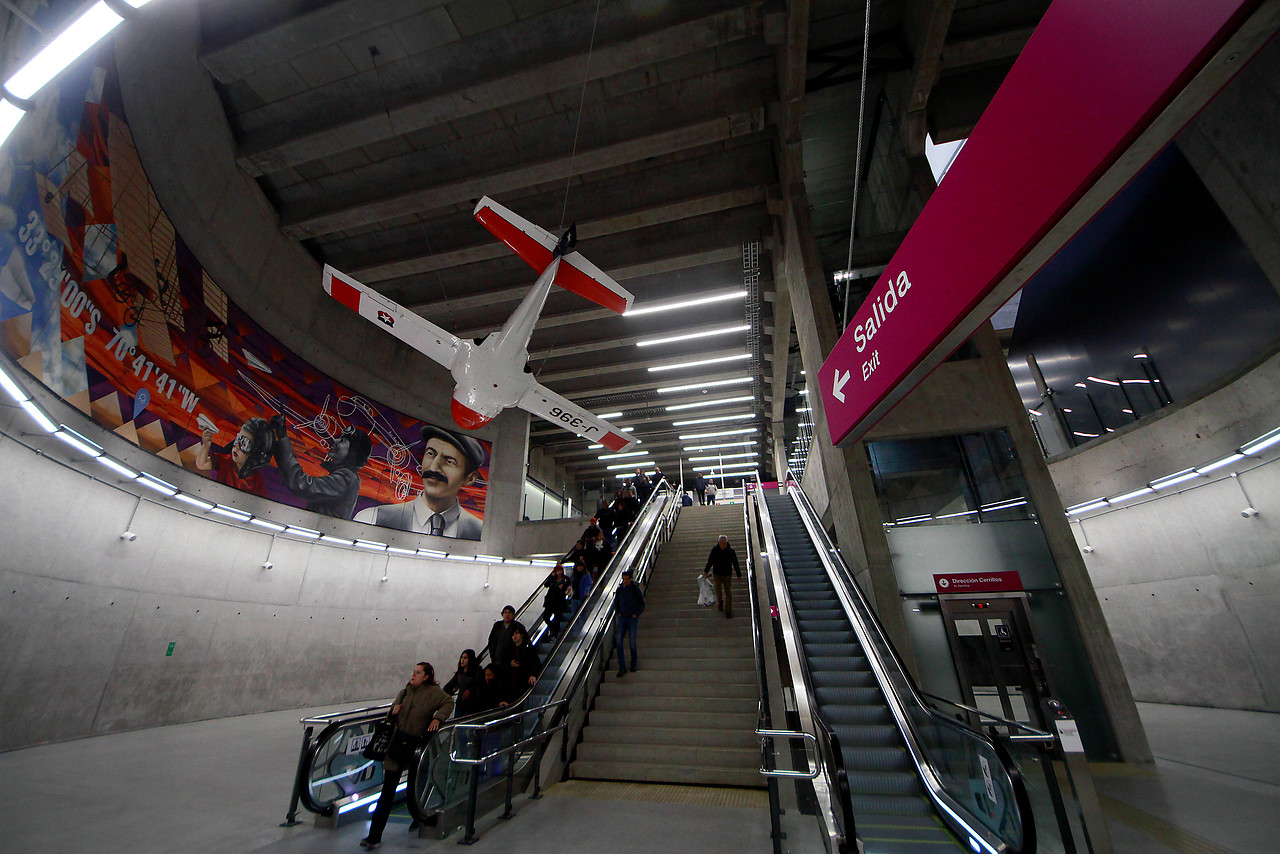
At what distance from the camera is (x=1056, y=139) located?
1.49 meters

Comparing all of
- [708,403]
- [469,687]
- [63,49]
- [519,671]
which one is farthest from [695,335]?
[63,49]

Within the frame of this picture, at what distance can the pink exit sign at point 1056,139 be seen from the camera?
3.84 feet

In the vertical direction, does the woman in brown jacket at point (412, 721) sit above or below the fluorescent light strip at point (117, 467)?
below

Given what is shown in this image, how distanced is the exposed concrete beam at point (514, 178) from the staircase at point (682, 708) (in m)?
7.64

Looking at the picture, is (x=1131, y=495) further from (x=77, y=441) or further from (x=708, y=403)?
(x=77, y=441)

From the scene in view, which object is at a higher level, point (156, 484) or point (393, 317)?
point (393, 317)

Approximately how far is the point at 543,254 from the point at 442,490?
8.41 m

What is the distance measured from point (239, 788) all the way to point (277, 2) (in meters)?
10.2

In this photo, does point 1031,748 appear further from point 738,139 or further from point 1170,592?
point 738,139

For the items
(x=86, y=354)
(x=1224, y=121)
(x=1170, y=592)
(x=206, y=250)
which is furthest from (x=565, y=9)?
(x=1170, y=592)

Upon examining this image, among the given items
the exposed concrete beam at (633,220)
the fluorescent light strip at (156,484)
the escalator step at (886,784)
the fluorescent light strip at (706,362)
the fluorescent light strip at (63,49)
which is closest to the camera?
the fluorescent light strip at (63,49)

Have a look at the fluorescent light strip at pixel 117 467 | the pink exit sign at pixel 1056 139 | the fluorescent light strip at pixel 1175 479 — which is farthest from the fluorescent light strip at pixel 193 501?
the fluorescent light strip at pixel 1175 479

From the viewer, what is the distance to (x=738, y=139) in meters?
9.95

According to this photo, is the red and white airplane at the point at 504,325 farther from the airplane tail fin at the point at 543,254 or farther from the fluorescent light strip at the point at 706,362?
the fluorescent light strip at the point at 706,362
